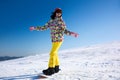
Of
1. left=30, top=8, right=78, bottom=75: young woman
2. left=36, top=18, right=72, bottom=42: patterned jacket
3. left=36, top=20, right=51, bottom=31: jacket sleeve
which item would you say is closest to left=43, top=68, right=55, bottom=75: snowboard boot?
left=30, top=8, right=78, bottom=75: young woman

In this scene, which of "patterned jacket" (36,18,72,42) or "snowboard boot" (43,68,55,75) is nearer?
"snowboard boot" (43,68,55,75)

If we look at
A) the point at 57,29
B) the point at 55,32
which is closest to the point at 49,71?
the point at 55,32

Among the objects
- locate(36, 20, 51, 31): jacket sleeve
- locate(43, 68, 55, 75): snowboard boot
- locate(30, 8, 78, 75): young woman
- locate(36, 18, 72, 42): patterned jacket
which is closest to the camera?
locate(43, 68, 55, 75): snowboard boot

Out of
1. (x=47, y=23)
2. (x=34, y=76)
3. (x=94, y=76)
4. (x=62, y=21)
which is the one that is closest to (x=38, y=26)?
(x=47, y=23)

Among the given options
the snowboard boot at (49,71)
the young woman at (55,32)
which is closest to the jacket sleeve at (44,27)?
the young woman at (55,32)

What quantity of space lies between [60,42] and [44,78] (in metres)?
1.50

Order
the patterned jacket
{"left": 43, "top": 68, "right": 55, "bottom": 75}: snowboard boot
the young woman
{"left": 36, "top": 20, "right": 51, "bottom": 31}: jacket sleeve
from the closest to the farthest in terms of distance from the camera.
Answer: {"left": 43, "top": 68, "right": 55, "bottom": 75}: snowboard boot
the young woman
the patterned jacket
{"left": 36, "top": 20, "right": 51, "bottom": 31}: jacket sleeve

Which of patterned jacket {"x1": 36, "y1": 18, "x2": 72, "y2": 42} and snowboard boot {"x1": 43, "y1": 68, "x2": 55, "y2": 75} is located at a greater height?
patterned jacket {"x1": 36, "y1": 18, "x2": 72, "y2": 42}

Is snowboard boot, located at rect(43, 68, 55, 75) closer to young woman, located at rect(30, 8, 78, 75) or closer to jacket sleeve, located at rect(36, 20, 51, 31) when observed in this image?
young woman, located at rect(30, 8, 78, 75)

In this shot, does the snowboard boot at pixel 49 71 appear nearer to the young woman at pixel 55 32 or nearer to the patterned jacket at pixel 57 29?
the young woman at pixel 55 32

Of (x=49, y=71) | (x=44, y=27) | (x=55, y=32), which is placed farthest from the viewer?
(x=44, y=27)

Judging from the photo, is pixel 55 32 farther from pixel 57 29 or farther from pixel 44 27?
pixel 44 27

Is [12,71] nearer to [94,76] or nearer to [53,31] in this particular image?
[53,31]

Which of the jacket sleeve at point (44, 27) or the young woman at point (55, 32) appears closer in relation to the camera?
the young woman at point (55, 32)
